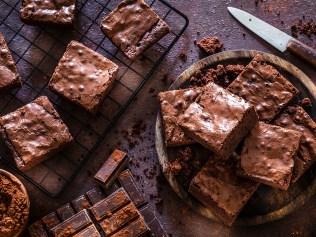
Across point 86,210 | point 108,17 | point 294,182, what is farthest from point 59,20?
point 294,182

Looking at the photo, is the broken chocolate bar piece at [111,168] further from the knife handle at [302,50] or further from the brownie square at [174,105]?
the knife handle at [302,50]

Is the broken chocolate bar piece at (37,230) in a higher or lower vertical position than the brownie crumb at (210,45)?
lower

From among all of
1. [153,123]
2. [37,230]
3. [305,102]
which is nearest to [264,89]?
[305,102]

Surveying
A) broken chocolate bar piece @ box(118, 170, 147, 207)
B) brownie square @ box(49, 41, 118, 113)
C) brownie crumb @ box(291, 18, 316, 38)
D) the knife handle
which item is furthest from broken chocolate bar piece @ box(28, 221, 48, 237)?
brownie crumb @ box(291, 18, 316, 38)

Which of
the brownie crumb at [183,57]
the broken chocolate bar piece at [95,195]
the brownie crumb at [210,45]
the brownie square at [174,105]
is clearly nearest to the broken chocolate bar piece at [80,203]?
the broken chocolate bar piece at [95,195]

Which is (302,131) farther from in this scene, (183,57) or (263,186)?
(183,57)

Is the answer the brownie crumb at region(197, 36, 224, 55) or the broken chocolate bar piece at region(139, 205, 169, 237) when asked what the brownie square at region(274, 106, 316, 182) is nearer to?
the brownie crumb at region(197, 36, 224, 55)
